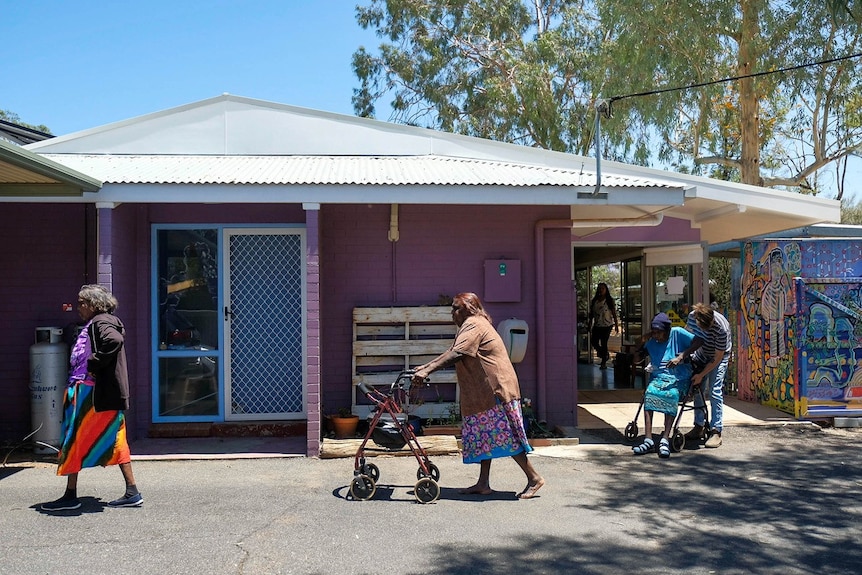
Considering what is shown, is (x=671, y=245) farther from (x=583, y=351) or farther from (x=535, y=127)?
(x=535, y=127)

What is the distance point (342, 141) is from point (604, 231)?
4.60 metres

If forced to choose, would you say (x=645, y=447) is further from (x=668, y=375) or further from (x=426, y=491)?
(x=426, y=491)

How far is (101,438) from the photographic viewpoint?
5.81m

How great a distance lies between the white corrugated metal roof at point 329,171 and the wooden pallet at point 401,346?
155 centimetres

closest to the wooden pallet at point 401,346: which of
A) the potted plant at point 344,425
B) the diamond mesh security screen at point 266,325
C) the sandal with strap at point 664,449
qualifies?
the potted plant at point 344,425

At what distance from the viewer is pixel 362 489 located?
620 cm

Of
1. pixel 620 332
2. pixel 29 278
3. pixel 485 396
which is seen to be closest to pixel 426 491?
pixel 485 396

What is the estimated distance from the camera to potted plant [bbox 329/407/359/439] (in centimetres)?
818

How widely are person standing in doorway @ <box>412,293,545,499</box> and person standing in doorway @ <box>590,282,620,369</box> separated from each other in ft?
28.6

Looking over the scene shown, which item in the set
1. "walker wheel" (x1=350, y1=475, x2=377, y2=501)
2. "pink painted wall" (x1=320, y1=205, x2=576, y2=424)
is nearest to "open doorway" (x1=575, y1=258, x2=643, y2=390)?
"pink painted wall" (x1=320, y1=205, x2=576, y2=424)

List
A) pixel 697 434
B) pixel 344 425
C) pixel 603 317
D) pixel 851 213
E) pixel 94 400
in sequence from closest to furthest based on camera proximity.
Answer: pixel 94 400 < pixel 344 425 < pixel 697 434 < pixel 603 317 < pixel 851 213

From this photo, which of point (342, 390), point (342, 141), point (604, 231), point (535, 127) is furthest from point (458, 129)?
point (342, 390)

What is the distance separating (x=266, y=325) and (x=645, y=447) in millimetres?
4361

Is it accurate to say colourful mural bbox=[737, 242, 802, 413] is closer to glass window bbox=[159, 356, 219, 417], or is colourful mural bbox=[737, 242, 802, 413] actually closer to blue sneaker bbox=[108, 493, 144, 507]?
glass window bbox=[159, 356, 219, 417]
